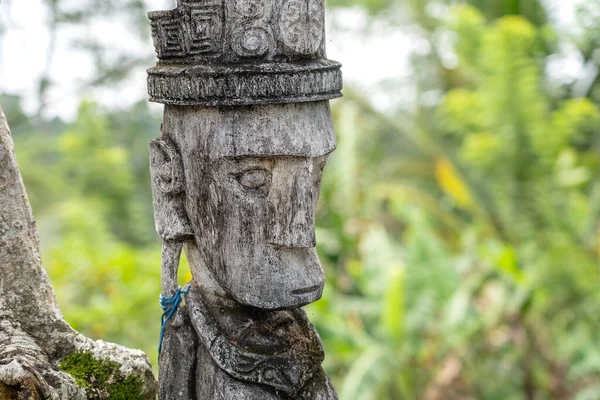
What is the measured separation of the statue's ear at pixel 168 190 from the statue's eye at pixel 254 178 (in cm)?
19

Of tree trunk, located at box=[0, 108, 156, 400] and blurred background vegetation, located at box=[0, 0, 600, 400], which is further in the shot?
blurred background vegetation, located at box=[0, 0, 600, 400]

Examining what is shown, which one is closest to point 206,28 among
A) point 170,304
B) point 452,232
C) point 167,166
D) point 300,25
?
point 300,25

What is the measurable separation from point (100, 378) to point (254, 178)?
73 centimetres

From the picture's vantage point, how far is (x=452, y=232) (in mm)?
7734

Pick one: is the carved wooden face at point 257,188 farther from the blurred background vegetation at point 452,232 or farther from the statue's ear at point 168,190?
the blurred background vegetation at point 452,232

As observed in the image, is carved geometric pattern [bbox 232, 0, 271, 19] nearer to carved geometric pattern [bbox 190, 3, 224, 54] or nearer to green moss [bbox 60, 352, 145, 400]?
carved geometric pattern [bbox 190, 3, 224, 54]

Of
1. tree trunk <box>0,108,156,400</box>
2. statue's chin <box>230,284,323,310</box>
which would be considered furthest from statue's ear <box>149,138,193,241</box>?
tree trunk <box>0,108,156,400</box>

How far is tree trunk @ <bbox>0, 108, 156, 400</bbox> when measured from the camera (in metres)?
1.91

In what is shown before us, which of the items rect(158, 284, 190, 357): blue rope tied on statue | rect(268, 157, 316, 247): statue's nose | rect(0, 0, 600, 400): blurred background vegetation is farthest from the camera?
rect(0, 0, 600, 400): blurred background vegetation

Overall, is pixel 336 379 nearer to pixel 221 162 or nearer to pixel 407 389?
pixel 407 389

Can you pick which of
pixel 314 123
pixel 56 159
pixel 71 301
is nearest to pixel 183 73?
pixel 314 123

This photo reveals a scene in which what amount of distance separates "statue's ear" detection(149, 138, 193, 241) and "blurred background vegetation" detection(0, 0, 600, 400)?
2901 millimetres

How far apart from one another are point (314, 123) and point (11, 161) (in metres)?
0.84

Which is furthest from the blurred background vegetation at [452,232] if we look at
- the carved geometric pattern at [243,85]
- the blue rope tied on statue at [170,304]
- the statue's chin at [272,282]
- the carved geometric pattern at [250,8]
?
the carved geometric pattern at [250,8]
